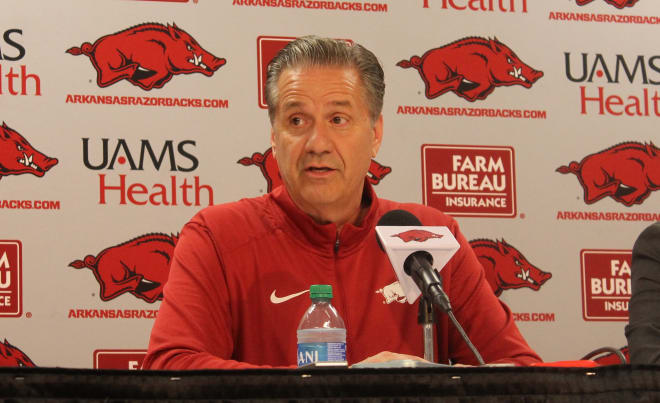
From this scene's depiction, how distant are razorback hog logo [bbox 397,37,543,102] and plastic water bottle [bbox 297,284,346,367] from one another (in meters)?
1.51

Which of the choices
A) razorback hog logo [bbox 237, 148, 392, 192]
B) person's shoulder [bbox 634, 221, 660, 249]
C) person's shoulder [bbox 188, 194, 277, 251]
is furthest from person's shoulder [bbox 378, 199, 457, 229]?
razorback hog logo [bbox 237, 148, 392, 192]

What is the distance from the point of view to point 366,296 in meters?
1.97

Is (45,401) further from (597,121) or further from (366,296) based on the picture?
(597,121)

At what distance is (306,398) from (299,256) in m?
1.03

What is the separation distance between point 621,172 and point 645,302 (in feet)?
4.56

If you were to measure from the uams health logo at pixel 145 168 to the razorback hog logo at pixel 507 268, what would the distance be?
1050 millimetres

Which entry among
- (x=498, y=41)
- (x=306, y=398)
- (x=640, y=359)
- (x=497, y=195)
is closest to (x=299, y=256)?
(x=640, y=359)

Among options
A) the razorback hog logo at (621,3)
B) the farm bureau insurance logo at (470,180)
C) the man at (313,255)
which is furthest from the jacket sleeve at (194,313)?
the razorback hog logo at (621,3)

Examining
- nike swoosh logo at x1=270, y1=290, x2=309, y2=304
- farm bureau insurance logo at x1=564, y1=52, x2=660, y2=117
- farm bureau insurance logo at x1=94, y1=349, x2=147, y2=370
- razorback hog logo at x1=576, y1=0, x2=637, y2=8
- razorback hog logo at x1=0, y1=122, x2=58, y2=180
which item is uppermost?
razorback hog logo at x1=576, y1=0, x2=637, y2=8

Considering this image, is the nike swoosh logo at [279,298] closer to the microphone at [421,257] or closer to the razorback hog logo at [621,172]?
the microphone at [421,257]

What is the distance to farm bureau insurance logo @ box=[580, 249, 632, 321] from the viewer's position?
3166 millimetres

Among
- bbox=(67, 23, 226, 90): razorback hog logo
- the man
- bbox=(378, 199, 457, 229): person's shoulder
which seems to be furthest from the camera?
bbox=(67, 23, 226, 90): razorback hog logo

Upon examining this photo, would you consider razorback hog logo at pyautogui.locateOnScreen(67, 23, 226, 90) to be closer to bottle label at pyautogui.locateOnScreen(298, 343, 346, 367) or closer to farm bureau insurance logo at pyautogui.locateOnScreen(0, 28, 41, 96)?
farm bureau insurance logo at pyautogui.locateOnScreen(0, 28, 41, 96)

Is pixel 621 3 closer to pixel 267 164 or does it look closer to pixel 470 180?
pixel 470 180
